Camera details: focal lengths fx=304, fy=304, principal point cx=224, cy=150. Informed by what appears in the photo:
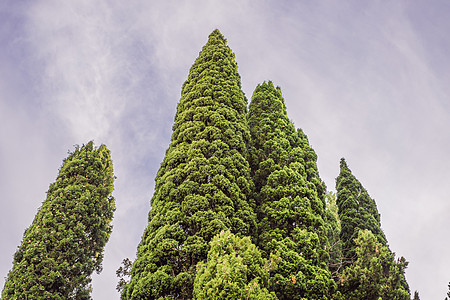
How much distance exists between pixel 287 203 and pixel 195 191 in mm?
2969

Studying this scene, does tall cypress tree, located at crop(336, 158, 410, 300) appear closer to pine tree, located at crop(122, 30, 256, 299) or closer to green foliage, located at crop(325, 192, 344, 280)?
green foliage, located at crop(325, 192, 344, 280)

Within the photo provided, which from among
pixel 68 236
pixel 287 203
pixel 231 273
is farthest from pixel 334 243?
pixel 68 236

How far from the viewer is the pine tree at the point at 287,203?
8016mm

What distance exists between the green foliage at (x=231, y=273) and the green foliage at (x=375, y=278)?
13.9 feet

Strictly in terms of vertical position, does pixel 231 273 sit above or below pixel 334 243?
below

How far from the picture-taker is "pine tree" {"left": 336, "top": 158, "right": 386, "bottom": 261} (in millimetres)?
13852

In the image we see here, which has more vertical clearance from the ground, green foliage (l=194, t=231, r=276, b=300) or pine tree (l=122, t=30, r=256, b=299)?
pine tree (l=122, t=30, r=256, b=299)

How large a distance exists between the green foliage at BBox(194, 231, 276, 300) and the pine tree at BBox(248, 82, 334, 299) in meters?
1.92

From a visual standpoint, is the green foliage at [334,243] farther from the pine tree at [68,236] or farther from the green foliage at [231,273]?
the pine tree at [68,236]

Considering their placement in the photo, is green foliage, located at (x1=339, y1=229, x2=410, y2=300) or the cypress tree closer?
green foliage, located at (x1=339, y1=229, x2=410, y2=300)

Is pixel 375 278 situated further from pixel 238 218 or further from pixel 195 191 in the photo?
pixel 195 191

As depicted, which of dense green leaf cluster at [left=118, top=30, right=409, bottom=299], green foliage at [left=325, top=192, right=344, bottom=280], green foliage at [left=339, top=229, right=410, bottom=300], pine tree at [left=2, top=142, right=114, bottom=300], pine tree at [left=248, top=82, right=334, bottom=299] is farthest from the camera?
green foliage at [left=325, top=192, right=344, bottom=280]

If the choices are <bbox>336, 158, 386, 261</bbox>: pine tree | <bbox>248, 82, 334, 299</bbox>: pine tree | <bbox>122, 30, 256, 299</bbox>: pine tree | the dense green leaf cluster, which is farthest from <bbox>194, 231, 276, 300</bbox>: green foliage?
<bbox>336, 158, 386, 261</bbox>: pine tree

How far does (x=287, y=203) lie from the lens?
31.2 feet
